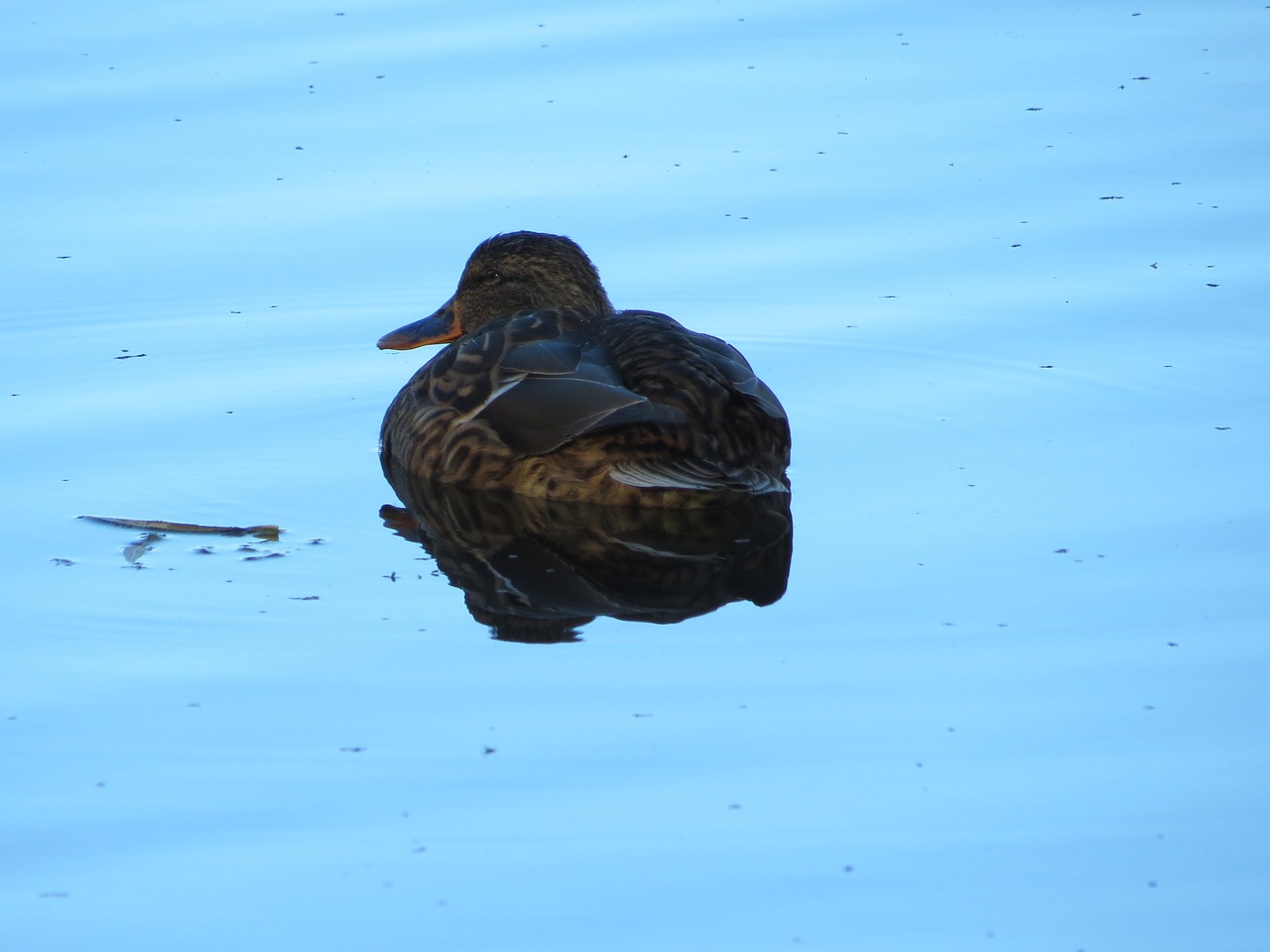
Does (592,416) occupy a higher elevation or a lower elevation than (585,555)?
higher

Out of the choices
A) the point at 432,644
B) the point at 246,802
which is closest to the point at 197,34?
the point at 432,644

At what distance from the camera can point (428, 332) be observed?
9.26 m

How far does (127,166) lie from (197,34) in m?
2.10

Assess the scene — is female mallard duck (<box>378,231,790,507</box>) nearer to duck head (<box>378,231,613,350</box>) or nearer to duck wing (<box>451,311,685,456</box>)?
duck wing (<box>451,311,685,456</box>)

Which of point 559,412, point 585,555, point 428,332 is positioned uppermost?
point 559,412

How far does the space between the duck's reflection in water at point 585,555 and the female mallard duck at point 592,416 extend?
0.09 m

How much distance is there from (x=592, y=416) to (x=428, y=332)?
A: 2060 mm

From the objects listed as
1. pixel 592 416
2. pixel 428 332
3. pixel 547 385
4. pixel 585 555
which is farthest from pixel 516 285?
pixel 585 555

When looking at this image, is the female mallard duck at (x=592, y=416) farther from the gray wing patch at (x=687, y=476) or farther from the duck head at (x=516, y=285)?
the duck head at (x=516, y=285)

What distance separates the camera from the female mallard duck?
739cm

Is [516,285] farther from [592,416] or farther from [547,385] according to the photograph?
[592,416]

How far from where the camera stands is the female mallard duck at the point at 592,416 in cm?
739

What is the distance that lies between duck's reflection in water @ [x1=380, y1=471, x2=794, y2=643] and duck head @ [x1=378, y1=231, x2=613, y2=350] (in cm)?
144

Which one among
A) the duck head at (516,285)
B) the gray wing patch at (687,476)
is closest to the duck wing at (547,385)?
the gray wing patch at (687,476)
